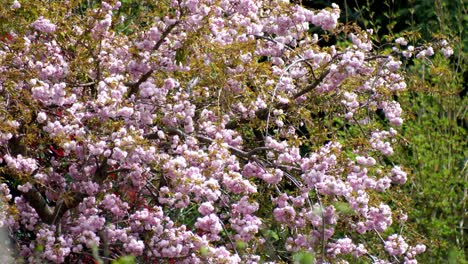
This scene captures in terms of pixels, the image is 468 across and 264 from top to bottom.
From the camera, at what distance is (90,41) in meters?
4.46

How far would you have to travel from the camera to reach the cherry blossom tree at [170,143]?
13.7 feet

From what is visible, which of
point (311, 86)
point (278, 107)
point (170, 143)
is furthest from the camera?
point (278, 107)

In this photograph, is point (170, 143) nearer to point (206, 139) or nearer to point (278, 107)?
point (206, 139)

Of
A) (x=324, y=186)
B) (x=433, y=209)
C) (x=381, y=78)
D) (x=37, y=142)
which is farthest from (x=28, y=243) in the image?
(x=433, y=209)

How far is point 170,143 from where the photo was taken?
4.53 m

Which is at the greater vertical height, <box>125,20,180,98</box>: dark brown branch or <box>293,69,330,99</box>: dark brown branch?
<box>125,20,180,98</box>: dark brown branch

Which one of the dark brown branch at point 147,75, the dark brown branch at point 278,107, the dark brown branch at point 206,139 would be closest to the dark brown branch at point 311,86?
the dark brown branch at point 278,107

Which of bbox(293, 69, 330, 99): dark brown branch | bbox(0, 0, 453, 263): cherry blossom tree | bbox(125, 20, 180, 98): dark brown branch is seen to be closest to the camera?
bbox(0, 0, 453, 263): cherry blossom tree

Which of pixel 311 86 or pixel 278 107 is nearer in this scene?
pixel 311 86

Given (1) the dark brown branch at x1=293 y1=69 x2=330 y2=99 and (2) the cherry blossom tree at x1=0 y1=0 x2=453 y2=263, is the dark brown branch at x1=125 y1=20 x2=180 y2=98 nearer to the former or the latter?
(2) the cherry blossom tree at x1=0 y1=0 x2=453 y2=263

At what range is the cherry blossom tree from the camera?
165 inches

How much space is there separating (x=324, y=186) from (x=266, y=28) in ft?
4.17

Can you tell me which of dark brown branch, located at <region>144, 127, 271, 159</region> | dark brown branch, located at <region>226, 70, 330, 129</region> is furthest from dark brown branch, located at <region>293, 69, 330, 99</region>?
dark brown branch, located at <region>144, 127, 271, 159</region>

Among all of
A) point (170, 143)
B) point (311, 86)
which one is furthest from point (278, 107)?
point (170, 143)
